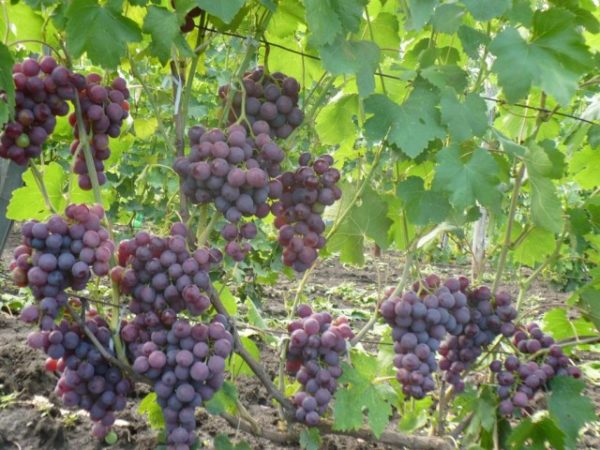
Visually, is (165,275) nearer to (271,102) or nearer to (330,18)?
(271,102)

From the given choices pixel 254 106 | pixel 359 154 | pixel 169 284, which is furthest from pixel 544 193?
pixel 169 284

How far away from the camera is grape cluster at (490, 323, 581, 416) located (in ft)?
6.12

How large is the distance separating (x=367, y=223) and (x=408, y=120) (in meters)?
0.42

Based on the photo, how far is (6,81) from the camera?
4.06 ft

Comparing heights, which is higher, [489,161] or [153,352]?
[489,161]

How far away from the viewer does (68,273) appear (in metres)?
1.36

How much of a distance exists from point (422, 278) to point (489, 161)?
439 mm

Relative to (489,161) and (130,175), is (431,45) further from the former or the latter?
(130,175)

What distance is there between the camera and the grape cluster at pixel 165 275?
4.56 ft

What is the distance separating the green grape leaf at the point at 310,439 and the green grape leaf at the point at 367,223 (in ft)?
1.91

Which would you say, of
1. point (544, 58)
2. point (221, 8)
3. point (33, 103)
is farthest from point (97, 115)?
point (544, 58)

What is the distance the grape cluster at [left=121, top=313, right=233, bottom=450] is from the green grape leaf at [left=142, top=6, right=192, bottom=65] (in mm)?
621

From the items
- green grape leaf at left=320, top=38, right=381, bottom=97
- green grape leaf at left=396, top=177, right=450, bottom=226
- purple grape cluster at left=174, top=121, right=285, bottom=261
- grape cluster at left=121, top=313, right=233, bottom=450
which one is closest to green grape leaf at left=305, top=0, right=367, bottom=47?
green grape leaf at left=320, top=38, right=381, bottom=97

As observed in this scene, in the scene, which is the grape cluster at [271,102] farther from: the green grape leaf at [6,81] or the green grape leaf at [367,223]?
the green grape leaf at [6,81]
